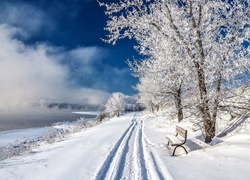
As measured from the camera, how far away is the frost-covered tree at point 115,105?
3100 inches

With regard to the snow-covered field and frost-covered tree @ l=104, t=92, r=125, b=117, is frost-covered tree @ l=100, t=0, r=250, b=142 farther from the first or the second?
frost-covered tree @ l=104, t=92, r=125, b=117

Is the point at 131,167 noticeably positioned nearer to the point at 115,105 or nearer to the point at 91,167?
the point at 91,167

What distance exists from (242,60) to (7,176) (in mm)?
9357

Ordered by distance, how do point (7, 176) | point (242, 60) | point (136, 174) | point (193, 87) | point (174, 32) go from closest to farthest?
point (136, 174), point (7, 176), point (242, 60), point (174, 32), point (193, 87)

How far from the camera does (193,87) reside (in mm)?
10648

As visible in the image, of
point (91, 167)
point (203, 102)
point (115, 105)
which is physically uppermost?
point (115, 105)

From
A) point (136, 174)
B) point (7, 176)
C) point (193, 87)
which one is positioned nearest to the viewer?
point (136, 174)

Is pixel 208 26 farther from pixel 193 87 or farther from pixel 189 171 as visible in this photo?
pixel 189 171

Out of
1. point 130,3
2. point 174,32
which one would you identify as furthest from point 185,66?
point 130,3

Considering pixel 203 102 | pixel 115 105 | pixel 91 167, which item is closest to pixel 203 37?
pixel 203 102

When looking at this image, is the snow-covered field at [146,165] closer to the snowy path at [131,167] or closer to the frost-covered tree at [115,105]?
the snowy path at [131,167]

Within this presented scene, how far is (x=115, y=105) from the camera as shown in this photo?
79812mm

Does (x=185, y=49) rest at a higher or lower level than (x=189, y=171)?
higher

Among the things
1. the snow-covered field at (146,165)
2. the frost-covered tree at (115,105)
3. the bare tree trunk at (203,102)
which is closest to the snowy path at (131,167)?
the snow-covered field at (146,165)
